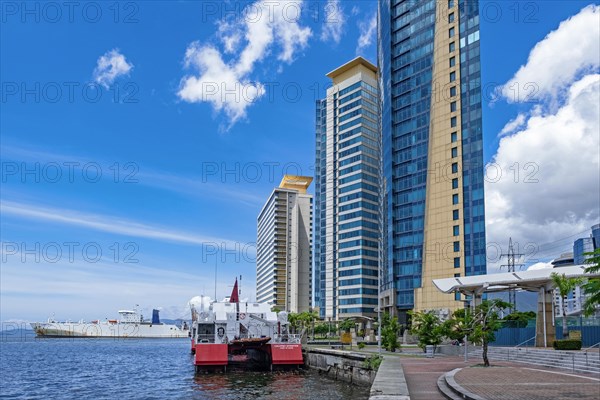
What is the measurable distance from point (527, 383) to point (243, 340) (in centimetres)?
3621

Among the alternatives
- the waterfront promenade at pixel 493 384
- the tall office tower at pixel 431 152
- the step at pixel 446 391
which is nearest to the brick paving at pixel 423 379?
the waterfront promenade at pixel 493 384

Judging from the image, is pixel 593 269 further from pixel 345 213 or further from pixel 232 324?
pixel 345 213

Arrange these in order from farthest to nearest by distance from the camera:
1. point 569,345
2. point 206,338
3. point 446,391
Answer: point 206,338 < point 569,345 < point 446,391

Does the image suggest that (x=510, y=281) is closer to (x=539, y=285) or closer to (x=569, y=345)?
(x=539, y=285)

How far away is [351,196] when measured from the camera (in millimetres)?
142000

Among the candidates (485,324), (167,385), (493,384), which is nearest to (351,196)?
(167,385)

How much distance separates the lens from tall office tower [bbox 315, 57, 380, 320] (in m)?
136

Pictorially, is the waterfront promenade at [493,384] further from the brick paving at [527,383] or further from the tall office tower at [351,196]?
the tall office tower at [351,196]

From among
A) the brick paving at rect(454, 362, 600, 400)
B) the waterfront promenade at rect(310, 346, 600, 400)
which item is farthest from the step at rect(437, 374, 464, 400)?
the brick paving at rect(454, 362, 600, 400)

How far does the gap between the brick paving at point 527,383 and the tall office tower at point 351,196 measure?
102 metres

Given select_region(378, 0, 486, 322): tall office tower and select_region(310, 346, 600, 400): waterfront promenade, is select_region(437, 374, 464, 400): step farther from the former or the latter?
select_region(378, 0, 486, 322): tall office tower

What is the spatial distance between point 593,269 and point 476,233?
215ft

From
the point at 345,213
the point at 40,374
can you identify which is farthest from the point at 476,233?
the point at 40,374

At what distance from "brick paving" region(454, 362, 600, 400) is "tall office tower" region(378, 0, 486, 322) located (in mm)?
61617
